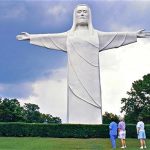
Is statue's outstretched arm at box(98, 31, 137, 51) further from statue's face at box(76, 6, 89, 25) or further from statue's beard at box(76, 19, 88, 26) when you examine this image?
statue's face at box(76, 6, 89, 25)

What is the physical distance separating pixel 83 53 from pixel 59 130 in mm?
6789

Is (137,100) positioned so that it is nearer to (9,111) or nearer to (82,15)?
(9,111)

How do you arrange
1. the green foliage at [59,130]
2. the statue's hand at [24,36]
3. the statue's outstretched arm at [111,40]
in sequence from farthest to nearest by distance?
the statue's outstretched arm at [111,40] < the statue's hand at [24,36] < the green foliage at [59,130]

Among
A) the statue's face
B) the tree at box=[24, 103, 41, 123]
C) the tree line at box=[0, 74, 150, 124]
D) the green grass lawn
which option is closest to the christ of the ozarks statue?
the statue's face

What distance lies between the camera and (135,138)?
30484 mm

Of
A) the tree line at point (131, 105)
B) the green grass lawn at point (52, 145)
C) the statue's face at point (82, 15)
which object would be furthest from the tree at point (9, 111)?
the green grass lawn at point (52, 145)

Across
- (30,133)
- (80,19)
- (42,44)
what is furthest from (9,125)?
(80,19)

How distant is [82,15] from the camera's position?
35.4m

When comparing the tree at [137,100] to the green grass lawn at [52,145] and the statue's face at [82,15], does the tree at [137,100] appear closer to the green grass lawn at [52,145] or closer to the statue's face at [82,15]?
the statue's face at [82,15]

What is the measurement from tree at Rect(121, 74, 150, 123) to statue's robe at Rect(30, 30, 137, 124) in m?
24.7

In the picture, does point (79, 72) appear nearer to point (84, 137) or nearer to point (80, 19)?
point (80, 19)

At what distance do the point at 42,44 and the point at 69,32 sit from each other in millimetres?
2116

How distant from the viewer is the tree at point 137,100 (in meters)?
59.8

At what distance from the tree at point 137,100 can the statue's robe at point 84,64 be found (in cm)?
2470
